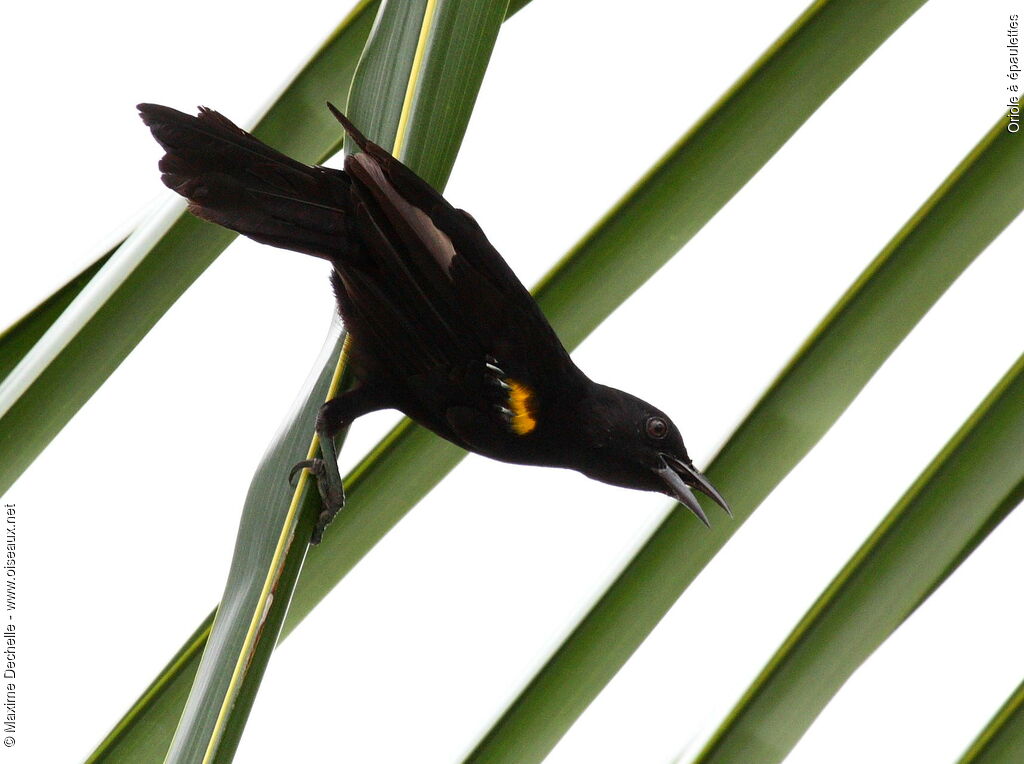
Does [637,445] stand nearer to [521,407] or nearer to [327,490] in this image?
[521,407]

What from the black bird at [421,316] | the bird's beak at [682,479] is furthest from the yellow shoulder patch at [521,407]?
the bird's beak at [682,479]

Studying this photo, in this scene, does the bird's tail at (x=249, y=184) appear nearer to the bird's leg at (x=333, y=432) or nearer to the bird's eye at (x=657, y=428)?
the bird's leg at (x=333, y=432)

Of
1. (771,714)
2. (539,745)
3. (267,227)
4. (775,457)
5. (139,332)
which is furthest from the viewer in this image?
(775,457)

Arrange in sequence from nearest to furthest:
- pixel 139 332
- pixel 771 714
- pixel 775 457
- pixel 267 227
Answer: pixel 267 227
pixel 139 332
pixel 771 714
pixel 775 457

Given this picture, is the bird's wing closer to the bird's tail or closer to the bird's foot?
the bird's tail

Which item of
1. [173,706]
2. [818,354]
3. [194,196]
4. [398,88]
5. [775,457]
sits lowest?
[173,706]

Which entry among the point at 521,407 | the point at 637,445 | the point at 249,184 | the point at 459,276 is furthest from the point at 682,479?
the point at 249,184

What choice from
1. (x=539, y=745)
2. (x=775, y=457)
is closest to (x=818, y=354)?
(x=775, y=457)

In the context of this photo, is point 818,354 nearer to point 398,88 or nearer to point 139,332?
point 398,88
